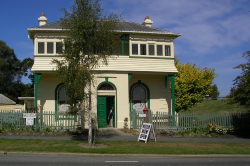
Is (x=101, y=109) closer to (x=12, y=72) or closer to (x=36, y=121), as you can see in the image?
(x=36, y=121)

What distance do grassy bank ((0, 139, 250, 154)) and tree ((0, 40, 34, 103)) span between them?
118 feet

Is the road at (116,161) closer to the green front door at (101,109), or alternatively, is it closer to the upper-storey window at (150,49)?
the green front door at (101,109)

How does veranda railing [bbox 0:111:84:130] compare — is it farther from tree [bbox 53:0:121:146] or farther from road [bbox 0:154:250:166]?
road [bbox 0:154:250:166]

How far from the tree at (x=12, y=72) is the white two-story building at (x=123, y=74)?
97.4 feet

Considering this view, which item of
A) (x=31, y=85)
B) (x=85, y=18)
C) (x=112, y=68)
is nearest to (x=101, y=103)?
(x=112, y=68)

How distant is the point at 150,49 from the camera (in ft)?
60.1

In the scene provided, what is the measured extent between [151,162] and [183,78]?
16395mm

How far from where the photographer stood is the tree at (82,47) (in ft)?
35.9

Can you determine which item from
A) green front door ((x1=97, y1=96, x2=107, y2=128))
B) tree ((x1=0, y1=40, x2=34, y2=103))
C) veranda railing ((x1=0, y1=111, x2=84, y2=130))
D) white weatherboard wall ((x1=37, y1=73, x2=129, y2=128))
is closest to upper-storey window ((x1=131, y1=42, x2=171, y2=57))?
white weatherboard wall ((x1=37, y1=73, x2=129, y2=128))

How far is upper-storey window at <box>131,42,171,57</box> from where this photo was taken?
18.0 m

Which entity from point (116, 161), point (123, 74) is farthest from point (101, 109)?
point (116, 161)

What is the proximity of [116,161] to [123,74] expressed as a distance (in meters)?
8.99

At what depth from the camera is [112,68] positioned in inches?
669

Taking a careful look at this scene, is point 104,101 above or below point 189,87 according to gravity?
below
